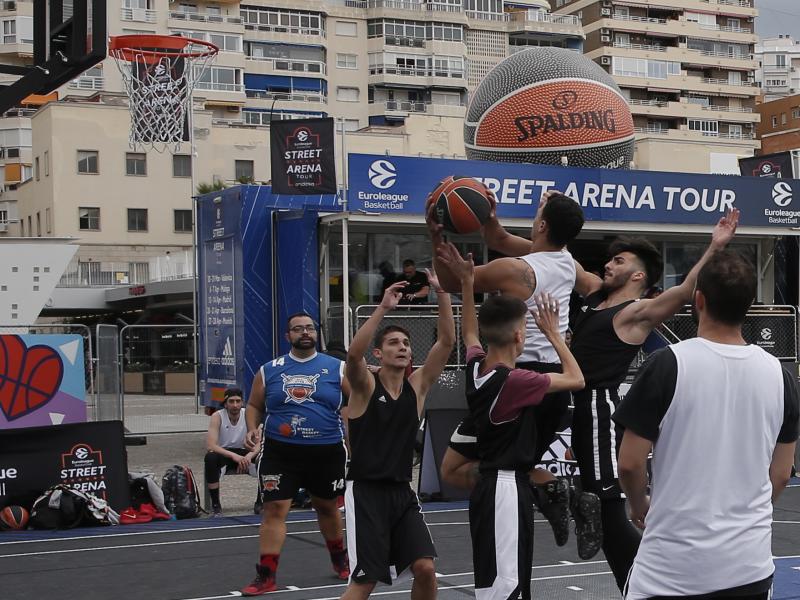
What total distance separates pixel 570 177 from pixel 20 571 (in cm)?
950

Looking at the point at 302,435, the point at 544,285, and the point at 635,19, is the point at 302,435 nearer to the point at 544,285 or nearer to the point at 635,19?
the point at 544,285

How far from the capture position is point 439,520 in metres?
11.5

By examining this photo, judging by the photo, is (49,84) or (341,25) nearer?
(49,84)

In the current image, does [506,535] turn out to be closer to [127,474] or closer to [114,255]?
[127,474]

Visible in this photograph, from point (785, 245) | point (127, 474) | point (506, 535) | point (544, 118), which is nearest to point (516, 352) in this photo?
point (506, 535)

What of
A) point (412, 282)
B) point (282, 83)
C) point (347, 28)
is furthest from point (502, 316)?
point (347, 28)

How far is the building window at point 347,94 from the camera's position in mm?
82938

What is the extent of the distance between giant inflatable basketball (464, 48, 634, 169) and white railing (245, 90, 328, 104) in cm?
6401

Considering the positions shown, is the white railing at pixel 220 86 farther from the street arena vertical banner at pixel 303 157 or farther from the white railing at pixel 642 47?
the street arena vertical banner at pixel 303 157

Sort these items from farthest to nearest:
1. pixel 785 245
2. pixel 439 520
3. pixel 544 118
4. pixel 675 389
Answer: pixel 785 245 → pixel 544 118 → pixel 439 520 → pixel 675 389

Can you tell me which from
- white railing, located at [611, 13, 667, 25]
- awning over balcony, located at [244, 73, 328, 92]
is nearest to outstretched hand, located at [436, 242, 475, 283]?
awning over balcony, located at [244, 73, 328, 92]

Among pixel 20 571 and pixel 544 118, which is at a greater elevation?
pixel 544 118

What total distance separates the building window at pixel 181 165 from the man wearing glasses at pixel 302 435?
176 ft

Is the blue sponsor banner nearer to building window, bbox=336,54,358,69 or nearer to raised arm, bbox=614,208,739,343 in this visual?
raised arm, bbox=614,208,739,343
